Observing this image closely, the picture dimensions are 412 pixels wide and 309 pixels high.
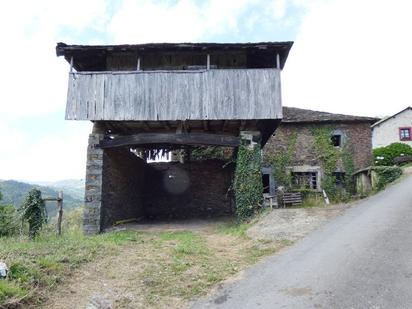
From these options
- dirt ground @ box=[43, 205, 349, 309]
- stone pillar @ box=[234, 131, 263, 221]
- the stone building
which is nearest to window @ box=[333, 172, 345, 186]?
the stone building

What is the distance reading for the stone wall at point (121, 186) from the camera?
12703mm

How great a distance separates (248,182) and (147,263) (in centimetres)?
591

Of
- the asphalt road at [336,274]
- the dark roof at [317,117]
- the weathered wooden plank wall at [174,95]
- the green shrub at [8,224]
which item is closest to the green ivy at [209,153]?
the dark roof at [317,117]

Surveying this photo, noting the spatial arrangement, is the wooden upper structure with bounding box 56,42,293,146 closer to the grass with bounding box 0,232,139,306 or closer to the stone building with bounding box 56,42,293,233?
the stone building with bounding box 56,42,293,233

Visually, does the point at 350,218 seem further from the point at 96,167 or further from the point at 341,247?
the point at 96,167

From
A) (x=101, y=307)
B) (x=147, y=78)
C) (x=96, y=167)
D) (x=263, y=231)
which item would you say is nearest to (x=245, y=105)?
(x=147, y=78)

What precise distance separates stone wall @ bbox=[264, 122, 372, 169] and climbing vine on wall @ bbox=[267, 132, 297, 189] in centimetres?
18

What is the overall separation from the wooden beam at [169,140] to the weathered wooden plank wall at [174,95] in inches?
25.4

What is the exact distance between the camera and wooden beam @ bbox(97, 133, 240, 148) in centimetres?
1227

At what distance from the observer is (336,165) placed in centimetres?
2042

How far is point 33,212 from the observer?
10.5 m

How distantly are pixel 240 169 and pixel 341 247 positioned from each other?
18.9 ft

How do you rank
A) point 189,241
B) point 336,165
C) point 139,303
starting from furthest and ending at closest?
point 336,165 → point 189,241 → point 139,303

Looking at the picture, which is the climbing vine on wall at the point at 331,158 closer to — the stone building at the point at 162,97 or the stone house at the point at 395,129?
the stone building at the point at 162,97
